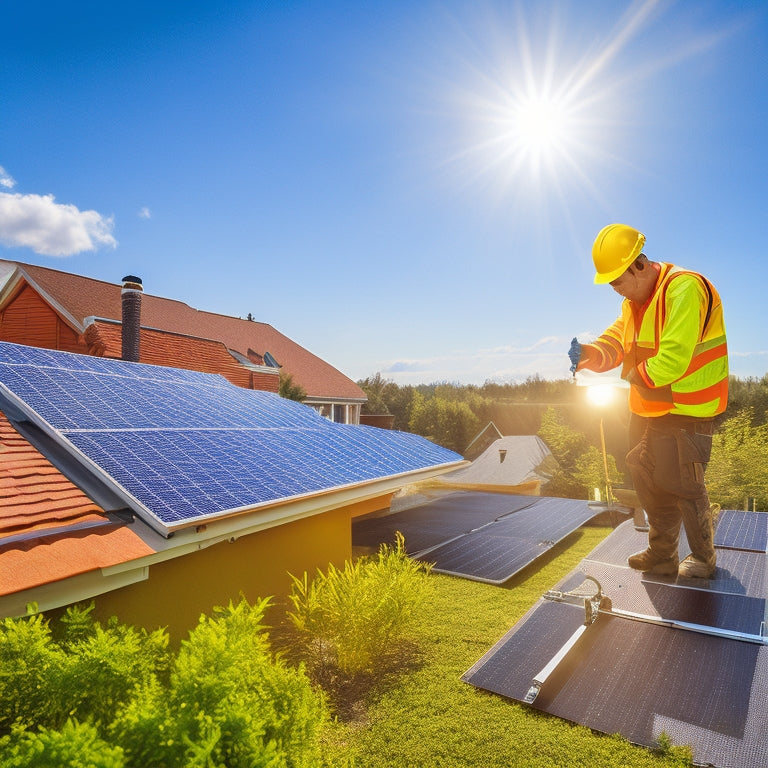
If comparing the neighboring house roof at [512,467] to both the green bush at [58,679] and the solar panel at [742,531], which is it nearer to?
the solar panel at [742,531]

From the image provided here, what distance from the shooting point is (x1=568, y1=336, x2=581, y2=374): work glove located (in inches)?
212

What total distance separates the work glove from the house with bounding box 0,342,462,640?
2.79 meters

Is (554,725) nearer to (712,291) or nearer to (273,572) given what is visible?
Result: (273,572)

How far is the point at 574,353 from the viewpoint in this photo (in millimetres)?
5410

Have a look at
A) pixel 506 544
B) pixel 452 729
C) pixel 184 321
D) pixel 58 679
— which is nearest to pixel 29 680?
pixel 58 679

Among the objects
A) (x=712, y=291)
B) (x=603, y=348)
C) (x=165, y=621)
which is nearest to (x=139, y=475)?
(x=165, y=621)

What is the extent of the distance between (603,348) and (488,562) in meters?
4.03

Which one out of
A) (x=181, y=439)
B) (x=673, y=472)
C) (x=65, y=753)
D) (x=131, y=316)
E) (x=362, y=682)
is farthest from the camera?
(x=131, y=316)

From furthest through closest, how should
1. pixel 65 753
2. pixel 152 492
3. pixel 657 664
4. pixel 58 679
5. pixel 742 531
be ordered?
pixel 742 531
pixel 657 664
pixel 152 492
pixel 58 679
pixel 65 753

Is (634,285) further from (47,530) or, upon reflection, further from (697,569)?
(47,530)

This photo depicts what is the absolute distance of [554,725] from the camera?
3.78 meters

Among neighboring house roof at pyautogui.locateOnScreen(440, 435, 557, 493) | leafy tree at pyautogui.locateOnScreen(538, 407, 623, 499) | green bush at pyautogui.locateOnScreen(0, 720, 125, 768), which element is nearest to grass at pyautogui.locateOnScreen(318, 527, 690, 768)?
green bush at pyautogui.locateOnScreen(0, 720, 125, 768)

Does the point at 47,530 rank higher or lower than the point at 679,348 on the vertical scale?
lower

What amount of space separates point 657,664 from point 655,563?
2.05 metres
